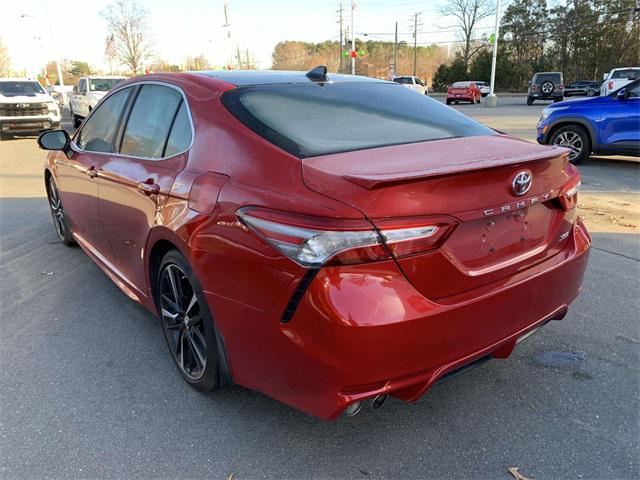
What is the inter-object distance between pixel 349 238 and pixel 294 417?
1.20 metres

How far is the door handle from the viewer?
8.95ft

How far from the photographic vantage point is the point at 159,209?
268cm

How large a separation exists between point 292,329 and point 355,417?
35.6 inches

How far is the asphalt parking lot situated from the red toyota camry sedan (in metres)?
0.31

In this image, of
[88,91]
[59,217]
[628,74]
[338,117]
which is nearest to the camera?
[338,117]

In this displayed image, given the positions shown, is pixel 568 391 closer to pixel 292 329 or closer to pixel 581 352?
pixel 581 352

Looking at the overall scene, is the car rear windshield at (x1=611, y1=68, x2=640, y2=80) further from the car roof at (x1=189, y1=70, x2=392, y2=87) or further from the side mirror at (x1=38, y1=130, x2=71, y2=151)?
the side mirror at (x1=38, y1=130, x2=71, y2=151)

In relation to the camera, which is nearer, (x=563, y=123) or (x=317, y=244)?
(x=317, y=244)

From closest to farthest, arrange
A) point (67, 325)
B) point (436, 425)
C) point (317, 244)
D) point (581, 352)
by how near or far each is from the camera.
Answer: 1. point (317, 244)
2. point (436, 425)
3. point (581, 352)
4. point (67, 325)

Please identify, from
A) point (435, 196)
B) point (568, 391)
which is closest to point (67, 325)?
point (435, 196)

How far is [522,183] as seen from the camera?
215cm

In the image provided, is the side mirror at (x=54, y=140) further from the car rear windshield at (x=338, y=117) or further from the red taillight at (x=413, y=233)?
the red taillight at (x=413, y=233)

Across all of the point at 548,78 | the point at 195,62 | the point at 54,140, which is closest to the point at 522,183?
the point at 54,140

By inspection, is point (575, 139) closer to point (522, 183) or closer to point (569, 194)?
point (569, 194)
